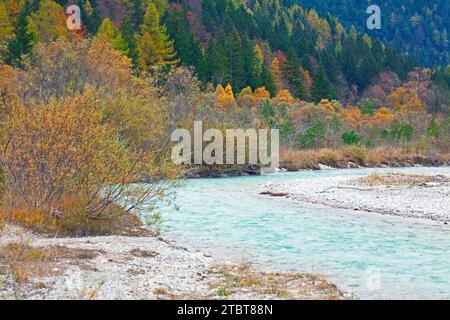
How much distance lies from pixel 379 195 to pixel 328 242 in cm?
1110

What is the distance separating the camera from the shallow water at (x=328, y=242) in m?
12.5

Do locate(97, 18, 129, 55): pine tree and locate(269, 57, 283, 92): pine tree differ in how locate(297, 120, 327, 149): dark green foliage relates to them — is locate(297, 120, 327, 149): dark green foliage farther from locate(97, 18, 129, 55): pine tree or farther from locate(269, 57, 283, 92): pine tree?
locate(269, 57, 283, 92): pine tree

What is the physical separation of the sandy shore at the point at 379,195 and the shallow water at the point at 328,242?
106cm

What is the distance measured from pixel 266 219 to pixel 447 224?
585 cm

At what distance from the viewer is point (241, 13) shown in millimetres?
117000

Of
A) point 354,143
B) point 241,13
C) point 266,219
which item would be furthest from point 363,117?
point 266,219

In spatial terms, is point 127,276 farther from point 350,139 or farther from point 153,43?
point 153,43

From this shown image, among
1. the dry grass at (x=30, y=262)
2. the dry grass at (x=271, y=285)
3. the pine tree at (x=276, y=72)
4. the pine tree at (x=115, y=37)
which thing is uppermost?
the pine tree at (x=115, y=37)

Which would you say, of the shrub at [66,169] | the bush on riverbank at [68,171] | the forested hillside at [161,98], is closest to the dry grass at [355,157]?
the forested hillside at [161,98]

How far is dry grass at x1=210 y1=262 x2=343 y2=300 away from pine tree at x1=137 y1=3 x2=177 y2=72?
69590 mm

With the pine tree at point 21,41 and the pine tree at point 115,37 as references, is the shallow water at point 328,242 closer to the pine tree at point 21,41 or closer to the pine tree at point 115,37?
the pine tree at point 21,41

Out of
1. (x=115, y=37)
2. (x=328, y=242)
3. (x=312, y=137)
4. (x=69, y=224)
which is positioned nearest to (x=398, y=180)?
(x=328, y=242)

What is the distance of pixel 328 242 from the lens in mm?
17000

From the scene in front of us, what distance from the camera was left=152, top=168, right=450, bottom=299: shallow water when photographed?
40.9ft
